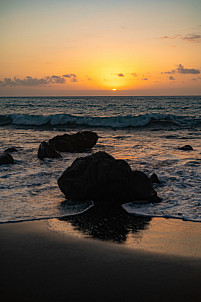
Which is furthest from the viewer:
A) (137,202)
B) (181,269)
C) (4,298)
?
(137,202)

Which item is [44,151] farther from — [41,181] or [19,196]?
[19,196]

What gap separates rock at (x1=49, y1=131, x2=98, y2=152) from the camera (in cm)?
1213

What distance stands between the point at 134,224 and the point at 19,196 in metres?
2.65

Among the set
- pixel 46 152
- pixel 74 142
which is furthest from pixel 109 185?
pixel 74 142

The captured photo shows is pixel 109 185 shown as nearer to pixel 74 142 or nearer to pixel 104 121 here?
pixel 74 142

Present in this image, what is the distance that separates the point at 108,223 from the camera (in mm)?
4590

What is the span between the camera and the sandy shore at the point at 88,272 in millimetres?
2689

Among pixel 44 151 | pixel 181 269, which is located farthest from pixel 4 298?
pixel 44 151

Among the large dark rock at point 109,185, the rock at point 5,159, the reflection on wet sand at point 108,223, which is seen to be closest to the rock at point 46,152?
the rock at point 5,159

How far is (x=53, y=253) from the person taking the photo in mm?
3506

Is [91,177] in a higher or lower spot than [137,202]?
higher

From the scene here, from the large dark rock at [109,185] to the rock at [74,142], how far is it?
6278 millimetres

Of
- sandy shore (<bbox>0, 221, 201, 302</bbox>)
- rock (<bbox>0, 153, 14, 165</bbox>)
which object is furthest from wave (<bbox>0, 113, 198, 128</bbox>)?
sandy shore (<bbox>0, 221, 201, 302</bbox>)

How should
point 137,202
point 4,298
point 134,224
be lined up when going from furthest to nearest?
point 137,202, point 134,224, point 4,298
